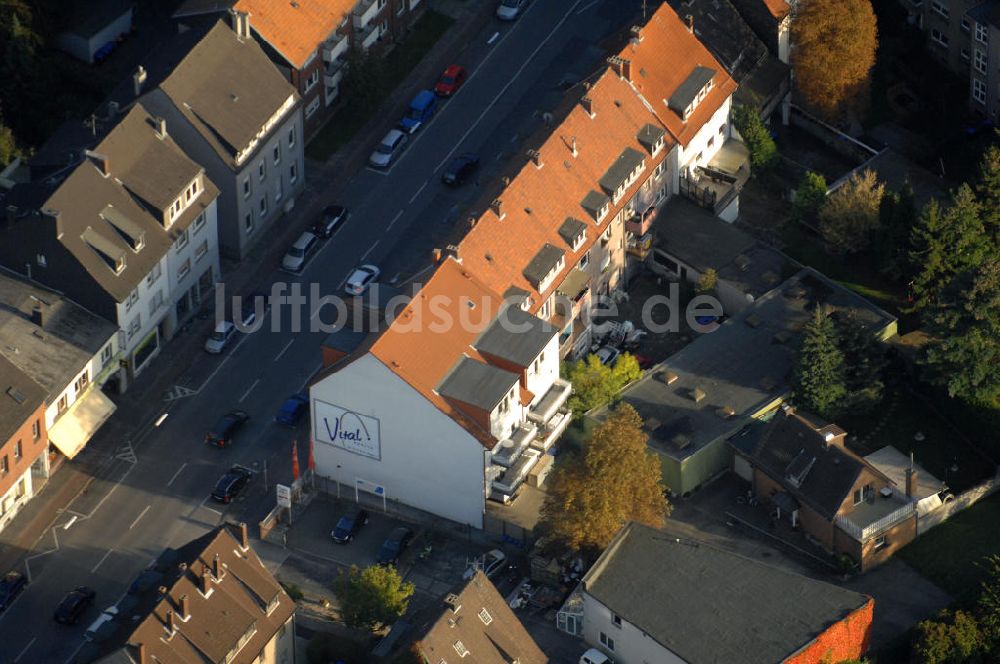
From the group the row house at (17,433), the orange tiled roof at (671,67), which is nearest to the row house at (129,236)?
the row house at (17,433)

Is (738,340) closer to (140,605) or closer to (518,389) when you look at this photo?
(518,389)

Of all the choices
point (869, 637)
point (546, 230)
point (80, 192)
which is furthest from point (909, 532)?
point (80, 192)

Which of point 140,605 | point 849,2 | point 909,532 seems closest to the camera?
point 140,605

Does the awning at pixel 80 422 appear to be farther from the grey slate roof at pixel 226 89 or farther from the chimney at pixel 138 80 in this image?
the chimney at pixel 138 80

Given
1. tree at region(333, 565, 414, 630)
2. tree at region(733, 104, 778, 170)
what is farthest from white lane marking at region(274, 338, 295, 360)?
tree at region(733, 104, 778, 170)

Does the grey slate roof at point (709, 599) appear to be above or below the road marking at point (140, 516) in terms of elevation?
below

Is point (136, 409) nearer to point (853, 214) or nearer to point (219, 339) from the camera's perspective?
point (219, 339)

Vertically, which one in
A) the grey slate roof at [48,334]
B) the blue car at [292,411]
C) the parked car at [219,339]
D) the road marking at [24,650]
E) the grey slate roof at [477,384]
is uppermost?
the grey slate roof at [48,334]
